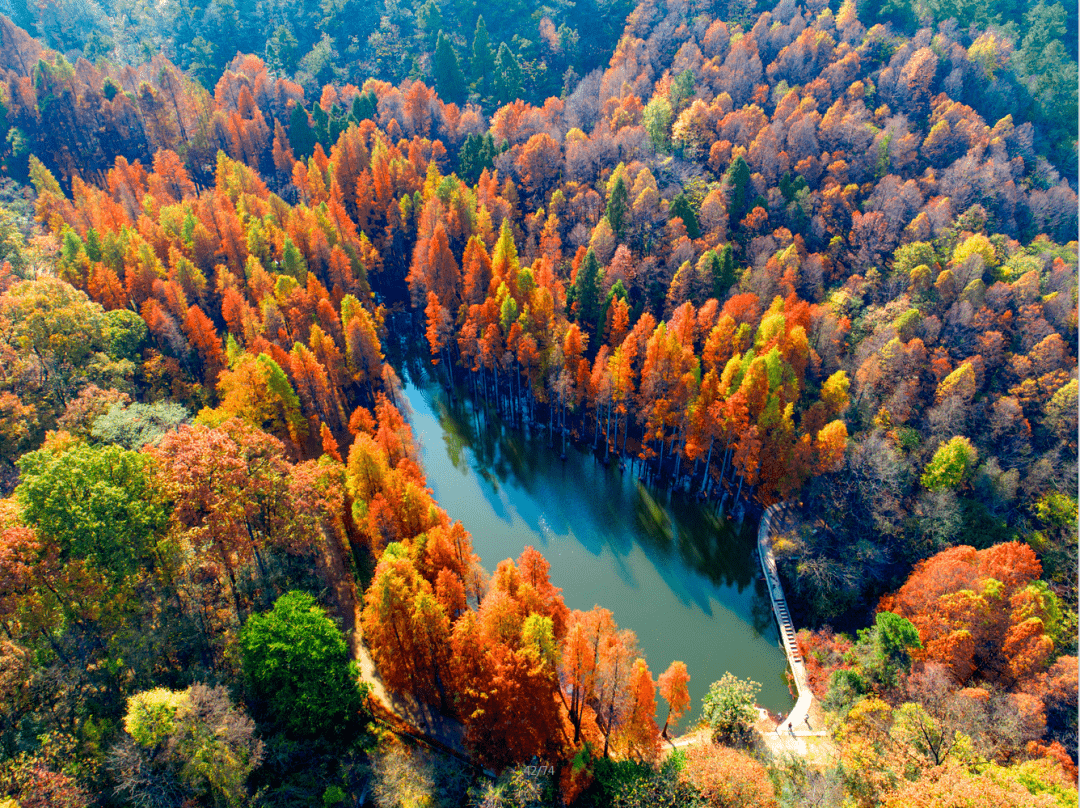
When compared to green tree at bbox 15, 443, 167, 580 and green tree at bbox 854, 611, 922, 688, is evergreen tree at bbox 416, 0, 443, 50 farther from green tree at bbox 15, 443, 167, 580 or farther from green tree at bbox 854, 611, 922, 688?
green tree at bbox 854, 611, 922, 688

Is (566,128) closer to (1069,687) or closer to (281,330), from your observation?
(281,330)

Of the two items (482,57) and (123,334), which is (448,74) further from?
(123,334)

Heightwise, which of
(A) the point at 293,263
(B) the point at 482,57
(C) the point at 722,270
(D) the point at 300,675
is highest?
(B) the point at 482,57

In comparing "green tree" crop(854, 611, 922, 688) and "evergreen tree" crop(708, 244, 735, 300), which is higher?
"evergreen tree" crop(708, 244, 735, 300)

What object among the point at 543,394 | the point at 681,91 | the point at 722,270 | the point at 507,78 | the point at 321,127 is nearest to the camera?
the point at 722,270

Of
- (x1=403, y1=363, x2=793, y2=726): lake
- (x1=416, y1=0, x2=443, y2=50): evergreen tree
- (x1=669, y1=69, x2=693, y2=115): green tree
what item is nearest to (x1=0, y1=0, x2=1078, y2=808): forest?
(x1=403, y1=363, x2=793, y2=726): lake

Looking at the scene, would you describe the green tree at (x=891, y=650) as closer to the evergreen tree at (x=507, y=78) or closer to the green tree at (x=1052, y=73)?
the green tree at (x=1052, y=73)

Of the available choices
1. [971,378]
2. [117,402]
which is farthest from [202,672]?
[971,378]

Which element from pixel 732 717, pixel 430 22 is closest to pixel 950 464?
pixel 732 717
